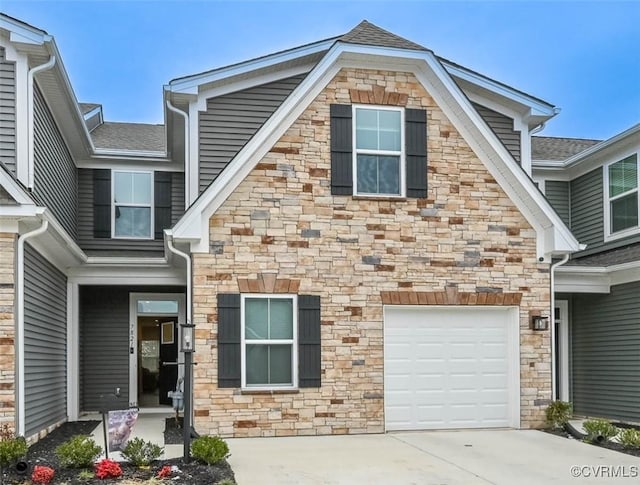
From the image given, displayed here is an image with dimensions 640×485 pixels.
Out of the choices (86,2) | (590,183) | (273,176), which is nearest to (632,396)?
(590,183)

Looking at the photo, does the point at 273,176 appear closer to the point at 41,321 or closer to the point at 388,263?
the point at 388,263

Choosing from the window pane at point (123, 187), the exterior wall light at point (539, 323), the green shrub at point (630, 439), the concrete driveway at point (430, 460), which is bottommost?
the concrete driveway at point (430, 460)

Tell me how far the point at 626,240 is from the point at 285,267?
706 centimetres

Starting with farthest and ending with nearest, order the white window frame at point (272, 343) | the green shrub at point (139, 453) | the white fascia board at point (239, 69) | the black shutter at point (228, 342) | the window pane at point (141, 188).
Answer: the window pane at point (141, 188), the white fascia board at point (239, 69), the white window frame at point (272, 343), the black shutter at point (228, 342), the green shrub at point (139, 453)

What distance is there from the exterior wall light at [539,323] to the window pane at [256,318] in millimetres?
4185

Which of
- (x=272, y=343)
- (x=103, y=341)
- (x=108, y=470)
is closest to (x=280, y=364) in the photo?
(x=272, y=343)

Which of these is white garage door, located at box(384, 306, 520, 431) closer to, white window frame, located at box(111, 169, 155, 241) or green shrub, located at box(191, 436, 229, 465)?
green shrub, located at box(191, 436, 229, 465)

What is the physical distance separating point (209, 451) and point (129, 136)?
10.5 meters

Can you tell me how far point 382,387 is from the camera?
1063cm

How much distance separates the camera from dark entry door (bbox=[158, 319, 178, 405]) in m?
14.8

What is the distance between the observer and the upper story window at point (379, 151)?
35.8 ft

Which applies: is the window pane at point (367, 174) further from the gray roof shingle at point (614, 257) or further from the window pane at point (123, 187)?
the window pane at point (123, 187)

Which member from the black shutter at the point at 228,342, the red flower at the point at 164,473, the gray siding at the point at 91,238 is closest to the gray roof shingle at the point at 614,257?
the black shutter at the point at 228,342

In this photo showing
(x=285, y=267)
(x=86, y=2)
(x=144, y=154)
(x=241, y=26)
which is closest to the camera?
(x=285, y=267)
